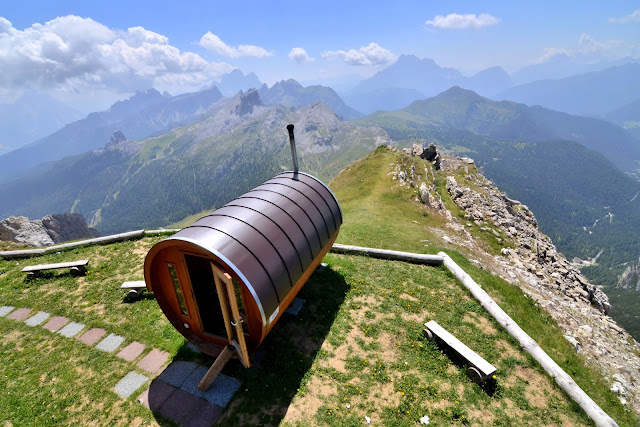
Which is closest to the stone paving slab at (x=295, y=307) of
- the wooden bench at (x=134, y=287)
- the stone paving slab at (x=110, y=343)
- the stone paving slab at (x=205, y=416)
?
the stone paving slab at (x=205, y=416)

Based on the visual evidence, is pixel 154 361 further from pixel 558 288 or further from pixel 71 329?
pixel 558 288

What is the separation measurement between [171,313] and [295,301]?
5784mm

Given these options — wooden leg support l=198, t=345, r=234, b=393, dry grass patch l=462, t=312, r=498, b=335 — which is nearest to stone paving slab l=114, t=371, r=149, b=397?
wooden leg support l=198, t=345, r=234, b=393

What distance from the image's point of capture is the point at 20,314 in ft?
50.2

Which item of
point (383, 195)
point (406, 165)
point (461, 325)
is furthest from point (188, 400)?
point (406, 165)

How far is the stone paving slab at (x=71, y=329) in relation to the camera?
13594mm

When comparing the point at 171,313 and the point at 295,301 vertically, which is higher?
the point at 171,313

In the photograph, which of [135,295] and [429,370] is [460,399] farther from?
[135,295]

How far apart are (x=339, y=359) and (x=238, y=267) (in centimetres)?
607

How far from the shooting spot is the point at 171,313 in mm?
12055

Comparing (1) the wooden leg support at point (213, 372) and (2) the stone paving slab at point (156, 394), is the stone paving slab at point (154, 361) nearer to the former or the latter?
(2) the stone paving slab at point (156, 394)

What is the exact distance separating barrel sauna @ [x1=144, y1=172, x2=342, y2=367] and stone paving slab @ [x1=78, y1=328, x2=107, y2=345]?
4.44 meters

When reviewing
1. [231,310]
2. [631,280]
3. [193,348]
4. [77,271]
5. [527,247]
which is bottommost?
[631,280]

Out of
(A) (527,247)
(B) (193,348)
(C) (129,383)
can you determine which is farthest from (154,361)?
(A) (527,247)
